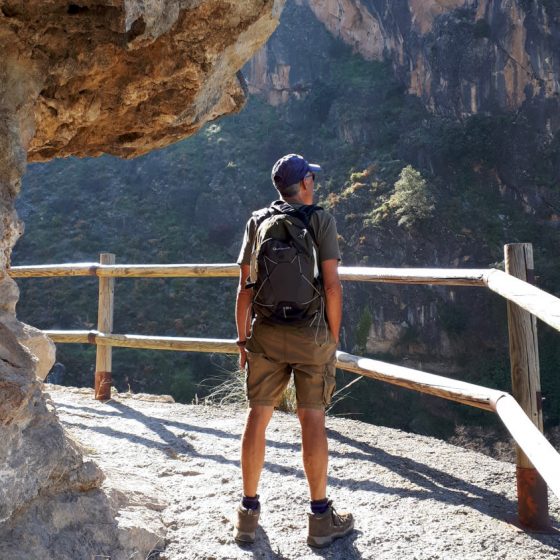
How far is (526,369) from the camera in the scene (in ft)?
8.61

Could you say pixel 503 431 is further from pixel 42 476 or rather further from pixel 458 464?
pixel 42 476

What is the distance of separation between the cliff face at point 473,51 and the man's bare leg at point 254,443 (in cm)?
2566

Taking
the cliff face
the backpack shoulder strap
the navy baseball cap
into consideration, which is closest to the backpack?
the backpack shoulder strap

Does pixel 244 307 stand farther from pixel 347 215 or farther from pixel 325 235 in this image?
pixel 347 215

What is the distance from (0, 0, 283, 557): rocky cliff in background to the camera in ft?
7.08

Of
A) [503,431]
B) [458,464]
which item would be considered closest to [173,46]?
[458,464]

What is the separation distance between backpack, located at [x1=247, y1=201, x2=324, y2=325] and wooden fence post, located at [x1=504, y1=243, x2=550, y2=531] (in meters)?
0.87

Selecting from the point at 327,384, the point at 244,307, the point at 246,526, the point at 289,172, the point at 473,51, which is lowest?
the point at 246,526

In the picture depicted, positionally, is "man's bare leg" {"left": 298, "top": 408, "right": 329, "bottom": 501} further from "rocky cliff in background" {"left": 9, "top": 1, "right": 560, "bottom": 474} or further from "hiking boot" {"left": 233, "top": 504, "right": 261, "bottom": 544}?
"rocky cliff in background" {"left": 9, "top": 1, "right": 560, "bottom": 474}

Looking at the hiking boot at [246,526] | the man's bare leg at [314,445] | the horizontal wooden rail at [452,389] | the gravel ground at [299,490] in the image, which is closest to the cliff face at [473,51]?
the horizontal wooden rail at [452,389]

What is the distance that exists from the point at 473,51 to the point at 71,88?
89.1 feet

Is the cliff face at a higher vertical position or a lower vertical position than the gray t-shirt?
higher

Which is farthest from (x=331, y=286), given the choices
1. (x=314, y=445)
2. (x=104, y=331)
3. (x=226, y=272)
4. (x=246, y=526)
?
(x=104, y=331)

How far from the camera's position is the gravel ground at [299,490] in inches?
97.6
